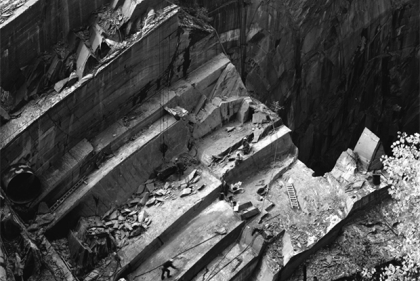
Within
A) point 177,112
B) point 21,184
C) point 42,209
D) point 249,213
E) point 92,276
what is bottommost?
point 249,213

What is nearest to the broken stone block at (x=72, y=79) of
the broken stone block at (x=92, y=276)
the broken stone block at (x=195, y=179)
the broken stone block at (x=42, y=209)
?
the broken stone block at (x=42, y=209)

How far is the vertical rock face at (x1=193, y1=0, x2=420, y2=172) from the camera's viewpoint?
28234 mm

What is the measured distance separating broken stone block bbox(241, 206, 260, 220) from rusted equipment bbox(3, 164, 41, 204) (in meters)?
6.20

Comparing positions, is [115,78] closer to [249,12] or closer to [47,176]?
[47,176]

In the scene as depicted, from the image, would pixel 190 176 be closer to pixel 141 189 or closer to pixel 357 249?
pixel 141 189

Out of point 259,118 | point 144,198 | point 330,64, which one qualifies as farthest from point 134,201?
point 330,64

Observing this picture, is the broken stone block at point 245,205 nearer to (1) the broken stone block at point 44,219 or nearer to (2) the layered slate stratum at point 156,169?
(2) the layered slate stratum at point 156,169

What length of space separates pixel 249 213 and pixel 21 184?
271 inches

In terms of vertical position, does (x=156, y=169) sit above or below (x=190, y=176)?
above

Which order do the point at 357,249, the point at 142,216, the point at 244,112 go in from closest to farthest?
the point at 142,216 → the point at 357,249 → the point at 244,112

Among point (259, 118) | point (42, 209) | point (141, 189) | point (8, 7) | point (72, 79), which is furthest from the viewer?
point (259, 118)

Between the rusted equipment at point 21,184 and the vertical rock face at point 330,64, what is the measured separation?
9319mm

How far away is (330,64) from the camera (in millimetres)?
33156

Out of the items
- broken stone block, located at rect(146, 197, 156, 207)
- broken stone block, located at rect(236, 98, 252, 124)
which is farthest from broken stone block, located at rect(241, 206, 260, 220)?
broken stone block, located at rect(236, 98, 252, 124)
